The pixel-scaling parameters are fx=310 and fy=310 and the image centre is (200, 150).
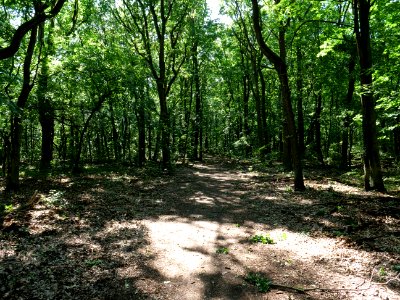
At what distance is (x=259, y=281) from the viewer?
5.35 m

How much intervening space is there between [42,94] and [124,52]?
8591 mm

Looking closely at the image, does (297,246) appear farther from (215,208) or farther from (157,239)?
(215,208)

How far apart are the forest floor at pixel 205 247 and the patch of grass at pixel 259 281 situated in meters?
0.02

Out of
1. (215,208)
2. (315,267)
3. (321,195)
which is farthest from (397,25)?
(315,267)

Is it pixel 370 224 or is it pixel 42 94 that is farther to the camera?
pixel 42 94

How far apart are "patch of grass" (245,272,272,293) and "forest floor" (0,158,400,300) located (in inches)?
0.7

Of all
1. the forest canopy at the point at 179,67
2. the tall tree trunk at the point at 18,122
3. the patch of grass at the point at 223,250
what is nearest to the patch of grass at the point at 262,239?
the patch of grass at the point at 223,250

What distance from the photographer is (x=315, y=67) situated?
69.1 ft

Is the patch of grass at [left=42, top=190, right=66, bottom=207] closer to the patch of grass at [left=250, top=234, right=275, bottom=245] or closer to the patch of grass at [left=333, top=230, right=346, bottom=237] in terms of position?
the patch of grass at [left=250, top=234, right=275, bottom=245]

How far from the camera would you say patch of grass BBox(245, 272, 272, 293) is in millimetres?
5137

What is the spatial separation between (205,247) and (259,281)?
1.97 meters

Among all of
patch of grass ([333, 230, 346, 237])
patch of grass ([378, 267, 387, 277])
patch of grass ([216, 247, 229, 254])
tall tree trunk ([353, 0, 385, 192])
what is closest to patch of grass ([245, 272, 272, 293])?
patch of grass ([216, 247, 229, 254])

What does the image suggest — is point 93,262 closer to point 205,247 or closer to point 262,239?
point 205,247

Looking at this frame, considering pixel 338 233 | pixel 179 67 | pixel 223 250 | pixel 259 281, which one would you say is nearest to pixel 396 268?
pixel 338 233
